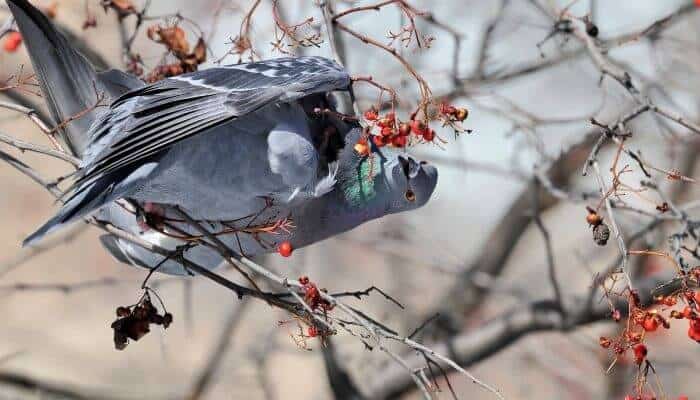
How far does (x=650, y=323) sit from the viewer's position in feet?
7.78

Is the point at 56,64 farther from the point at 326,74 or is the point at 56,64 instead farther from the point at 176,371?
the point at 176,371

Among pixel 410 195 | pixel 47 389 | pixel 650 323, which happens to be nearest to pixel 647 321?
pixel 650 323

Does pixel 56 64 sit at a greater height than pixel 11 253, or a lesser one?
lesser

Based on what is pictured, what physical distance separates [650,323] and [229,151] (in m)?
1.23

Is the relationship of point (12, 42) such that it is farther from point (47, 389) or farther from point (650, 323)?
point (650, 323)

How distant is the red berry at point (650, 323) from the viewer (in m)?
2.37

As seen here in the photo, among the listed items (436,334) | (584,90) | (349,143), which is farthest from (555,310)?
(584,90)

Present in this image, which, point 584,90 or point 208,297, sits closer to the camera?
point 584,90

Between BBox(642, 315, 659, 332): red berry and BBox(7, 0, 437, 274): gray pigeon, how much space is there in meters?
0.85

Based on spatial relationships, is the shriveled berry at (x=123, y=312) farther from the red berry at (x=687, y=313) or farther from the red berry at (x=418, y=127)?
the red berry at (x=687, y=313)

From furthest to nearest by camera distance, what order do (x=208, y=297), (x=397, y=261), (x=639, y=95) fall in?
(x=208, y=297) → (x=397, y=261) → (x=639, y=95)

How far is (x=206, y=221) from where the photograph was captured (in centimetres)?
286

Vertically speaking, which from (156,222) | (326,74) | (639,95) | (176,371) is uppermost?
(176,371)

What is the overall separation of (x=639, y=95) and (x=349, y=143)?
88cm
